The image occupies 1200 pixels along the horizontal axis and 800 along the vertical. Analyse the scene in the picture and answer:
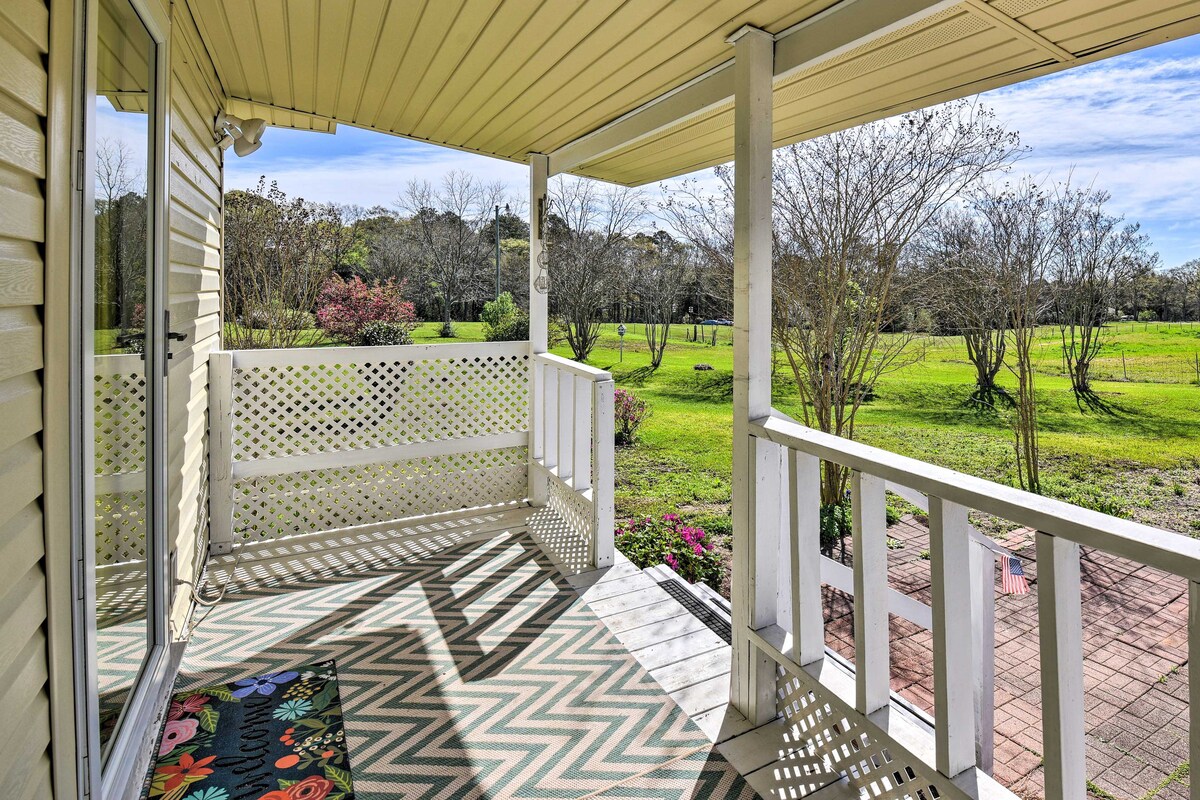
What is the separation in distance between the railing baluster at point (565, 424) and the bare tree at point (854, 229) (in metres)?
1.91

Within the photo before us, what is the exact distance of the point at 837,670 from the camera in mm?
1930

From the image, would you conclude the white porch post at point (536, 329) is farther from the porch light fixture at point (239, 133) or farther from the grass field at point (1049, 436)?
the grass field at point (1049, 436)

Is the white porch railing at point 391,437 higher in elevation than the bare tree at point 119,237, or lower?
lower

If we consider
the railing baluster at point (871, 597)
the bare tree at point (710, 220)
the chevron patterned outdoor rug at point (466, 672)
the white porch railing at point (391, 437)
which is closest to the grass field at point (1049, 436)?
the bare tree at point (710, 220)

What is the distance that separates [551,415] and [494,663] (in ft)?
6.15

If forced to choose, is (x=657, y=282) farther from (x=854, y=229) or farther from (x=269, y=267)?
(x=269, y=267)

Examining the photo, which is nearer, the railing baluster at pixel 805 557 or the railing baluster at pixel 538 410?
the railing baluster at pixel 805 557

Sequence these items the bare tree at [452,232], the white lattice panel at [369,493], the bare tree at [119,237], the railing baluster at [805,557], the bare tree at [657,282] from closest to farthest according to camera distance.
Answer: the bare tree at [119,237] < the railing baluster at [805,557] < the white lattice panel at [369,493] < the bare tree at [657,282] < the bare tree at [452,232]

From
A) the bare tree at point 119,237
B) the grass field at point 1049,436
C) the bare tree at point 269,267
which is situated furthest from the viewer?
the bare tree at point 269,267

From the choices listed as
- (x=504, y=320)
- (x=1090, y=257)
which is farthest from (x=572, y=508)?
(x=504, y=320)

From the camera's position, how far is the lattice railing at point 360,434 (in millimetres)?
3658

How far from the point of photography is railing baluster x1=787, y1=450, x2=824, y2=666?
6.34ft

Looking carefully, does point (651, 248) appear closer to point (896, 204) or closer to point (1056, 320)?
point (896, 204)

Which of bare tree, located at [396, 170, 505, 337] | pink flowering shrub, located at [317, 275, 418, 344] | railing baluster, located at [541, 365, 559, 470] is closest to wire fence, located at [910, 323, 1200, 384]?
railing baluster, located at [541, 365, 559, 470]
